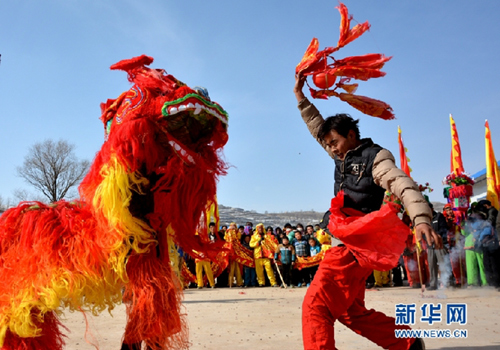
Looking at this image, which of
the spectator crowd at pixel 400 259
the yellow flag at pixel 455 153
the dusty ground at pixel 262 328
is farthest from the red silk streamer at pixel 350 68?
the yellow flag at pixel 455 153

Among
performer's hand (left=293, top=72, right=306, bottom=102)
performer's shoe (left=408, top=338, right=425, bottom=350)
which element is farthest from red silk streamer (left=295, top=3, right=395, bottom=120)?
performer's shoe (left=408, top=338, right=425, bottom=350)

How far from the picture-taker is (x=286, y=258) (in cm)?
1138

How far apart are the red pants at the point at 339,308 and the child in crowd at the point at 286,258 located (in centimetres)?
839

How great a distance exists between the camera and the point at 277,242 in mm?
11969

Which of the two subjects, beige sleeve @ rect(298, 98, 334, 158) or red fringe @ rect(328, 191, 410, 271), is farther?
beige sleeve @ rect(298, 98, 334, 158)

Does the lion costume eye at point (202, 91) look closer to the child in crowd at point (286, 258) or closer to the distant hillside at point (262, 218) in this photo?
the child in crowd at point (286, 258)

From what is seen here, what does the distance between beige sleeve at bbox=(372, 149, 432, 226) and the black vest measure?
63 mm

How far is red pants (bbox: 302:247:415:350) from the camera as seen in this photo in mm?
2699

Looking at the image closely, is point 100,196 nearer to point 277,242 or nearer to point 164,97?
point 164,97

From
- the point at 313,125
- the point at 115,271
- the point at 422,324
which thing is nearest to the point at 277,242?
the point at 422,324

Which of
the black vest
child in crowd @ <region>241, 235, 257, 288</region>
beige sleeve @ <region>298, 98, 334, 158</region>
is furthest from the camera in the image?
child in crowd @ <region>241, 235, 257, 288</region>

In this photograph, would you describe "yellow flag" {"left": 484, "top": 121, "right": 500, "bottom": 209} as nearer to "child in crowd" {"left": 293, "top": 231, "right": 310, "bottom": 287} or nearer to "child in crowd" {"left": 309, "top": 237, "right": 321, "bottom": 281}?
"child in crowd" {"left": 309, "top": 237, "right": 321, "bottom": 281}

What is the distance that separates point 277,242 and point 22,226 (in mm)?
9738

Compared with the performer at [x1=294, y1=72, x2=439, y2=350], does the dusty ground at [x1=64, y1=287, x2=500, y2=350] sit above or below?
below
